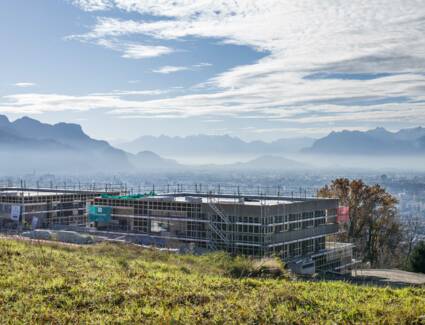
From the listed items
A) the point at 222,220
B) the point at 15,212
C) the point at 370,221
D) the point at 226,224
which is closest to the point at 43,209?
the point at 15,212

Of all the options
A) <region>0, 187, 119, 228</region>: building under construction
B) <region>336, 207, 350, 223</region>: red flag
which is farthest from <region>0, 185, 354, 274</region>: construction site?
<region>336, 207, 350, 223</region>: red flag

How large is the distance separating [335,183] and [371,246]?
904 centimetres

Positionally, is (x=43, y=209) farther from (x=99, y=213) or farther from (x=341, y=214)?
(x=341, y=214)

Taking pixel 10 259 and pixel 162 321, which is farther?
pixel 10 259

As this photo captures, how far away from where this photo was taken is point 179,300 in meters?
13.1

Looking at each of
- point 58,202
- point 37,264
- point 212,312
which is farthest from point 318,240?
point 212,312

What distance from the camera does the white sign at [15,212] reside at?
62594 millimetres

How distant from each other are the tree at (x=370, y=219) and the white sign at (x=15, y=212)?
38.4 m

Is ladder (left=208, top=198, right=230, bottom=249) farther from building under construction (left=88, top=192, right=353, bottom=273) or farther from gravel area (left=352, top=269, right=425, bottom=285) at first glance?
gravel area (left=352, top=269, right=425, bottom=285)

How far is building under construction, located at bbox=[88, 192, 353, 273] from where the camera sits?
47188 millimetres

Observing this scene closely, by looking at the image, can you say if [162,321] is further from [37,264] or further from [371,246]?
[371,246]

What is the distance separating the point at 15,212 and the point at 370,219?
43402 millimetres

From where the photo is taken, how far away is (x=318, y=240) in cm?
5409

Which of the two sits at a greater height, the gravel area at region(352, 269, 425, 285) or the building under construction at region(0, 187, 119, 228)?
the building under construction at region(0, 187, 119, 228)
